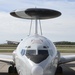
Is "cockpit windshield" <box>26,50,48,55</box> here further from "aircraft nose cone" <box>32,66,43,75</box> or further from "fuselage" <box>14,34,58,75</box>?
"aircraft nose cone" <box>32,66,43,75</box>

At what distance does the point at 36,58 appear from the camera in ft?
40.3

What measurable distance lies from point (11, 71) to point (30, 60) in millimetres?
8355

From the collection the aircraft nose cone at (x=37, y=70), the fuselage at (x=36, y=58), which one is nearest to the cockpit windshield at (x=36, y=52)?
the fuselage at (x=36, y=58)

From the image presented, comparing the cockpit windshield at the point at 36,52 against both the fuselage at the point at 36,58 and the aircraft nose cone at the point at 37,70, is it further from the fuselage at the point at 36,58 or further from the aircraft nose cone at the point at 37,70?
the aircraft nose cone at the point at 37,70

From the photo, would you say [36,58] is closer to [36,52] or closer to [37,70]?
[36,52]

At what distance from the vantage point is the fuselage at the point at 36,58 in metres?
11.8

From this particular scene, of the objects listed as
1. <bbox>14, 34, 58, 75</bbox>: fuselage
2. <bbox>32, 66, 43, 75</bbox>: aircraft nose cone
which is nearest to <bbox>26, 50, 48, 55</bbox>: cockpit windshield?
<bbox>14, 34, 58, 75</bbox>: fuselage

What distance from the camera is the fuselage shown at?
11.8 m

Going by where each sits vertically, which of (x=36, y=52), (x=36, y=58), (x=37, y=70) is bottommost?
(x=37, y=70)

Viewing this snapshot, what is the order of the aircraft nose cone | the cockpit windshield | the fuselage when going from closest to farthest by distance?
the aircraft nose cone → the fuselage → the cockpit windshield

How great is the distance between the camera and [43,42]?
551 inches

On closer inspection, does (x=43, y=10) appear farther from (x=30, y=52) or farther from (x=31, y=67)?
(x=31, y=67)

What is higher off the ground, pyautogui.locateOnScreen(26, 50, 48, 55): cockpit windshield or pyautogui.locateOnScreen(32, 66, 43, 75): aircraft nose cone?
pyautogui.locateOnScreen(26, 50, 48, 55): cockpit windshield

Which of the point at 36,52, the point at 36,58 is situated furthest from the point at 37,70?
the point at 36,52
